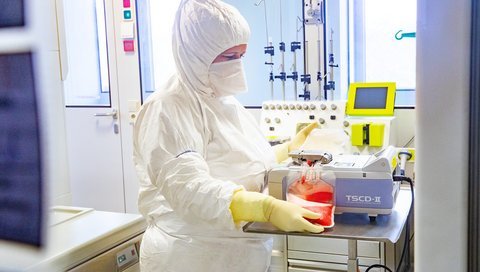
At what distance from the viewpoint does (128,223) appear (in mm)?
1653

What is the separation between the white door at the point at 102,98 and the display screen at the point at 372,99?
1721mm

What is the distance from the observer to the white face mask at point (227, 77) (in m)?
1.54

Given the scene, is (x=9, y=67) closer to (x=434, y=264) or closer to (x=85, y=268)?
(x=434, y=264)

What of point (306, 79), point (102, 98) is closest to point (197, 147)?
point (306, 79)

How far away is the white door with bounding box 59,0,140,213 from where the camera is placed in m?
3.67

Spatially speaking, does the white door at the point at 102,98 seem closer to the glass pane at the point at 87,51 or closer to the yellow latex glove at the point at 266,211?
the glass pane at the point at 87,51

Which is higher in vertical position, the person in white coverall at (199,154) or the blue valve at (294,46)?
the blue valve at (294,46)

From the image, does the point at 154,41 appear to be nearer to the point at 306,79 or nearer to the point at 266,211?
the point at 306,79

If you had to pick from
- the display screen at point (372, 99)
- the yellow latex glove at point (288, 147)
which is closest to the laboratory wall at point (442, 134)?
the yellow latex glove at point (288, 147)

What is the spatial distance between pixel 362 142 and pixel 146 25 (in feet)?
6.36

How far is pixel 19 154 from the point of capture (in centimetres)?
59

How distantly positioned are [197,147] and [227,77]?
0.89ft

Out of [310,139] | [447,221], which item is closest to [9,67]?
[447,221]

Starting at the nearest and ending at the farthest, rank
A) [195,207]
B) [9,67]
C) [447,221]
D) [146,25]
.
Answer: [447,221] < [9,67] < [195,207] < [146,25]
